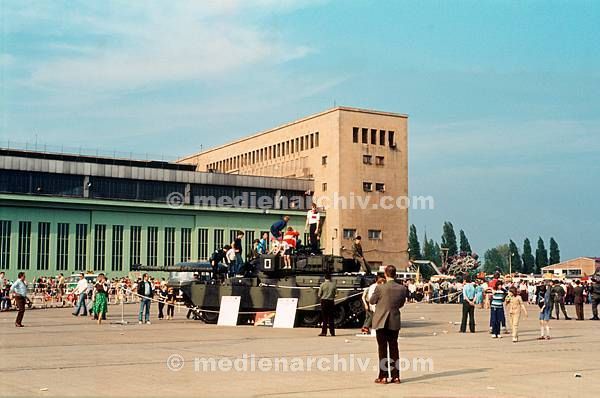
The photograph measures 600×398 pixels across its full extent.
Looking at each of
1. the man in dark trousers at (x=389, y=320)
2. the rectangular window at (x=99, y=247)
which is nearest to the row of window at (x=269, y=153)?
the rectangular window at (x=99, y=247)

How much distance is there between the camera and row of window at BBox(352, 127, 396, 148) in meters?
77.0

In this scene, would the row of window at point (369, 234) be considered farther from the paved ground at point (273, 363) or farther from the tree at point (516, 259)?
the tree at point (516, 259)

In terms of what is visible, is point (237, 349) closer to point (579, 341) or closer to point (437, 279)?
point (579, 341)

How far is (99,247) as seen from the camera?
215ft

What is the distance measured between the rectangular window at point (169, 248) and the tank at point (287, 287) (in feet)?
129

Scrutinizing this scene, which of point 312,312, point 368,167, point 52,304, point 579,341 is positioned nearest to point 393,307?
point 579,341

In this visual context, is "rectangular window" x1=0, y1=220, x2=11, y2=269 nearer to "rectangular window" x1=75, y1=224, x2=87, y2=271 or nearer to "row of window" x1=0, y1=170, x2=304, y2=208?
"row of window" x1=0, y1=170, x2=304, y2=208

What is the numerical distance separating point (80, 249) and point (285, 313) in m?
41.4

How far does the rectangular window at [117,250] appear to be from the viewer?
6606 centimetres

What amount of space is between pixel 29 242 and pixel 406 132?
37158 mm

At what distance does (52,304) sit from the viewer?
4503cm

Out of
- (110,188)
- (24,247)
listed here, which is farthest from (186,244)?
(24,247)

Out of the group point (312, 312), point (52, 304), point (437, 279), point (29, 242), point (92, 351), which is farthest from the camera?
point (437, 279)

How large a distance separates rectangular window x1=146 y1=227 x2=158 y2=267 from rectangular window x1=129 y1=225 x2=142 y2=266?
0.84 meters
